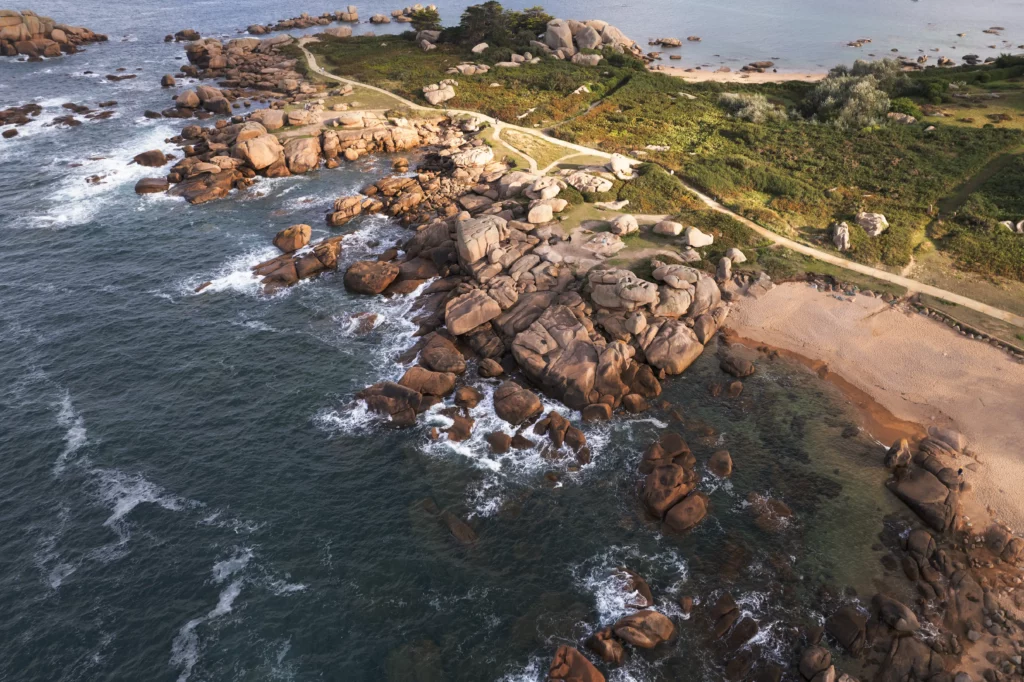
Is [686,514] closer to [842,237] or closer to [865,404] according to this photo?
[865,404]

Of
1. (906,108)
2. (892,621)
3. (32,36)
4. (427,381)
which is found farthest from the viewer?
(32,36)

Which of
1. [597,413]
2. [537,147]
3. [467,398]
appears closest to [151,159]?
[537,147]

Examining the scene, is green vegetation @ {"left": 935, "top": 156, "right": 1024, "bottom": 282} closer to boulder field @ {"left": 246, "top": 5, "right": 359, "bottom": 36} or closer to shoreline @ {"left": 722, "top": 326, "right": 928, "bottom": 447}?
shoreline @ {"left": 722, "top": 326, "right": 928, "bottom": 447}

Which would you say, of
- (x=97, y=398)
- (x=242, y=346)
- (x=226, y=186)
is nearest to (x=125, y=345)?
(x=97, y=398)

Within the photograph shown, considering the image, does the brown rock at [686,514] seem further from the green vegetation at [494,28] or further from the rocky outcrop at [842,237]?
the green vegetation at [494,28]

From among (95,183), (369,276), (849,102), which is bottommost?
(369,276)
